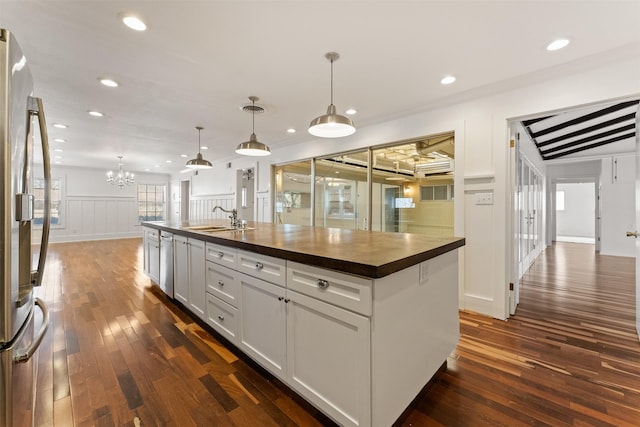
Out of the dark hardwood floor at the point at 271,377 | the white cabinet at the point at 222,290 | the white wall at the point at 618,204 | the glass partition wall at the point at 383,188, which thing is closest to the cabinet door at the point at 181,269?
the dark hardwood floor at the point at 271,377

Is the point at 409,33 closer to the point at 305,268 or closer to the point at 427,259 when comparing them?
the point at 427,259

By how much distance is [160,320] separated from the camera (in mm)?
2762

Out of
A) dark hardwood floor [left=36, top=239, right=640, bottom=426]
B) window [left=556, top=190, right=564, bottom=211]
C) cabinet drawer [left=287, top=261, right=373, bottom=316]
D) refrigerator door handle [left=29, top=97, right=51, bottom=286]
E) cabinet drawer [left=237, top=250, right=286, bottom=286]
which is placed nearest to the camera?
refrigerator door handle [left=29, top=97, right=51, bottom=286]

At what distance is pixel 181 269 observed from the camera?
2871 millimetres

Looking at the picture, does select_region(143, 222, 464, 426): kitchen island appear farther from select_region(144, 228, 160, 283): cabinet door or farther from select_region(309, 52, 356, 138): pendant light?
select_region(144, 228, 160, 283): cabinet door

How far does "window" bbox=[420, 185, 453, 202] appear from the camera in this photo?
349 cm

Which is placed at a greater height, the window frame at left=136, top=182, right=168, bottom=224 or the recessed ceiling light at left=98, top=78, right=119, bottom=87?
the recessed ceiling light at left=98, top=78, right=119, bottom=87

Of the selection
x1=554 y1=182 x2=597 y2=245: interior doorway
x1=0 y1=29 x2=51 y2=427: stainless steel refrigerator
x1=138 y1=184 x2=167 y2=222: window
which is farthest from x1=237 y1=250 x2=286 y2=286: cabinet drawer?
x1=554 y1=182 x2=597 y2=245: interior doorway

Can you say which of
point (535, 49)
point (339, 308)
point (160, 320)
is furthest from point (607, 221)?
point (160, 320)

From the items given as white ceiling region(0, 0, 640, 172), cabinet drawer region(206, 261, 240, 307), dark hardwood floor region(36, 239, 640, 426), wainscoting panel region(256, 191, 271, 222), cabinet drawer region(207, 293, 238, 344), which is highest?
white ceiling region(0, 0, 640, 172)

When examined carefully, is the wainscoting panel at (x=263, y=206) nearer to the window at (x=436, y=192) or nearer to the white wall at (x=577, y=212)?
the window at (x=436, y=192)

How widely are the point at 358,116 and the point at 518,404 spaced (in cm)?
339

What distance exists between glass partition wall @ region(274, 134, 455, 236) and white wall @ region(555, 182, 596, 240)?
423 inches

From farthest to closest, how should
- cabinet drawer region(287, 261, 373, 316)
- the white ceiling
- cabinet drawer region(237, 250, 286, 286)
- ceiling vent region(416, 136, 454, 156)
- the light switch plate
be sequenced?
ceiling vent region(416, 136, 454, 156) < the light switch plate < the white ceiling < cabinet drawer region(237, 250, 286, 286) < cabinet drawer region(287, 261, 373, 316)
